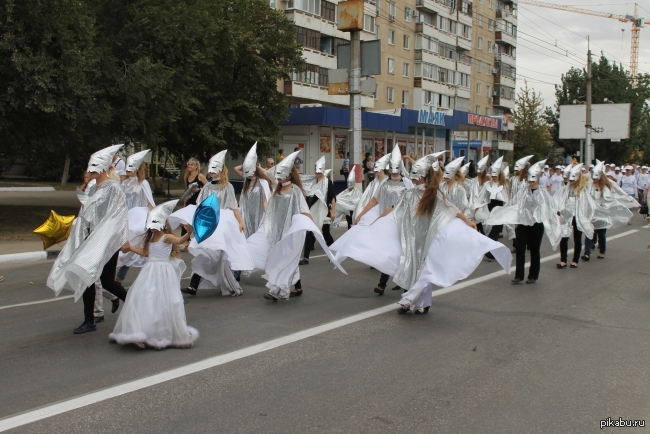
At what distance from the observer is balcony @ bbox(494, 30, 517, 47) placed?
3457 inches

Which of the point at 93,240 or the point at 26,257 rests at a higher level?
the point at 93,240

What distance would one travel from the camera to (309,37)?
50.3m

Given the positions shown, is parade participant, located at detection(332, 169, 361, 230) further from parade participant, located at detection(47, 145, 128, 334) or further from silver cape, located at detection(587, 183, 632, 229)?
parade participant, located at detection(47, 145, 128, 334)

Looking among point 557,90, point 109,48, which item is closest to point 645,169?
point 109,48

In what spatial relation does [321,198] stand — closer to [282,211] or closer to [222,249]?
[282,211]

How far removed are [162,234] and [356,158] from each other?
43.5 feet

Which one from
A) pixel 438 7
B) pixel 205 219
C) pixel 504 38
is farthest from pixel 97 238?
pixel 504 38

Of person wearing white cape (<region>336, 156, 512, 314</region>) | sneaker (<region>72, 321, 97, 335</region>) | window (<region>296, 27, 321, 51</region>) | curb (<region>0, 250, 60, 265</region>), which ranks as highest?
window (<region>296, 27, 321, 51</region>)

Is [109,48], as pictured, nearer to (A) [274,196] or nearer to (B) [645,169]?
(A) [274,196]

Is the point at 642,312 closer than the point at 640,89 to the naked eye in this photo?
Yes

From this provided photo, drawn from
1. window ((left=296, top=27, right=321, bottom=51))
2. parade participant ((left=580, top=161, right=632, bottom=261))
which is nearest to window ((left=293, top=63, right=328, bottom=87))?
window ((left=296, top=27, right=321, bottom=51))

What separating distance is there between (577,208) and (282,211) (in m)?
6.41

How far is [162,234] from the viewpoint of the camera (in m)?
6.82

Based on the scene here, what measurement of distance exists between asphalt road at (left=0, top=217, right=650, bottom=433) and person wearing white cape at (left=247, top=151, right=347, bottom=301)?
1.04ft
